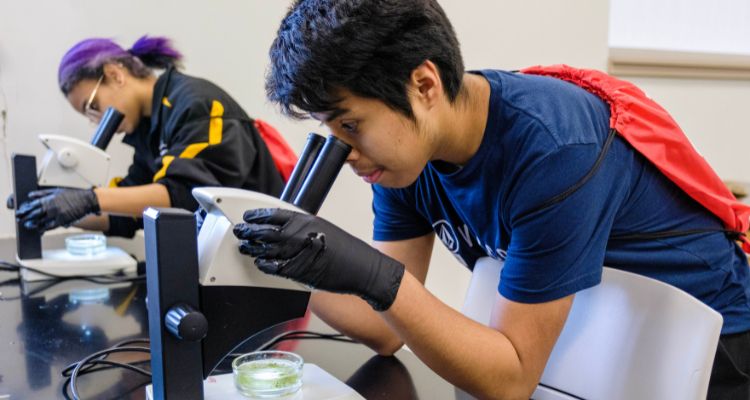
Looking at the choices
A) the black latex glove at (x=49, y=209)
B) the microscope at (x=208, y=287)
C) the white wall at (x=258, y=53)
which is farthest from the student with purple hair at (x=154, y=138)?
the microscope at (x=208, y=287)

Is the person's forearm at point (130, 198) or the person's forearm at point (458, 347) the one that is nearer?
the person's forearm at point (458, 347)

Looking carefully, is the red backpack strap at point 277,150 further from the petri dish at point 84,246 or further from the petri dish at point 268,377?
the petri dish at point 268,377

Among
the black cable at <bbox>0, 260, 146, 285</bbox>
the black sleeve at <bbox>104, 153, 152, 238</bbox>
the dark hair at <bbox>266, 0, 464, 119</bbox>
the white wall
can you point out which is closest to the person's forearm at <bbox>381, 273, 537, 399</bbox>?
the dark hair at <bbox>266, 0, 464, 119</bbox>

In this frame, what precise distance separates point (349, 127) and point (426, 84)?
4.2 inches

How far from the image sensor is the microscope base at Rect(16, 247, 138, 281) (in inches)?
58.4

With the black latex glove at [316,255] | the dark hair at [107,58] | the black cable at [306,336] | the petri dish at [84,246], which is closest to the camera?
the black latex glove at [316,255]

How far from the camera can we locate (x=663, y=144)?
86cm

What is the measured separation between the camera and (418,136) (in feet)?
2.68

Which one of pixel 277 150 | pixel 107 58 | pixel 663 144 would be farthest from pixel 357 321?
pixel 107 58

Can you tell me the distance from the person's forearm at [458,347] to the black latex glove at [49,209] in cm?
102

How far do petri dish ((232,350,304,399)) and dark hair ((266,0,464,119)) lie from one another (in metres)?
0.30

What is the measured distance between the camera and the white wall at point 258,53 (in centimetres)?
207

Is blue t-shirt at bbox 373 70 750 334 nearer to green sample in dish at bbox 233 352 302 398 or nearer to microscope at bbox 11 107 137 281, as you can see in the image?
green sample in dish at bbox 233 352 302 398

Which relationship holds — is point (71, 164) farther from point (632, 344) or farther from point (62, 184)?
point (632, 344)
